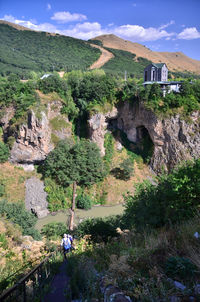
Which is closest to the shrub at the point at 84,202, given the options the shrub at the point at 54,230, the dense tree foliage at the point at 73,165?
the dense tree foliage at the point at 73,165

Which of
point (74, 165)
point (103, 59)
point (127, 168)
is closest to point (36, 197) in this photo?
point (74, 165)

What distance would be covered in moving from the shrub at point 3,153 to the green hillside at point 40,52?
30321 mm

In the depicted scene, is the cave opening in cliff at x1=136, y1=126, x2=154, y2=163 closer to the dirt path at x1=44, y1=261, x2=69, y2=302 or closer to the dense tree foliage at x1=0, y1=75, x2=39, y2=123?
the dense tree foliage at x1=0, y1=75, x2=39, y2=123

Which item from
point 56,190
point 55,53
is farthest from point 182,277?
point 55,53

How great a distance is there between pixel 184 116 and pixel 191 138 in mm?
2535

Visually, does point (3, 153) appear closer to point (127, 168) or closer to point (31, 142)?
point (31, 142)

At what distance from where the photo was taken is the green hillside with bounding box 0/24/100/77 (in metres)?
49.6

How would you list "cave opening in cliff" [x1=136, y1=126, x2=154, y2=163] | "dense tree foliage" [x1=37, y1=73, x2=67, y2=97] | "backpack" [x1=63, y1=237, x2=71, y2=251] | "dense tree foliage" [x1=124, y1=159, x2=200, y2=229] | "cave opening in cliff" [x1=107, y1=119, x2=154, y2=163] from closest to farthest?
"backpack" [x1=63, y1=237, x2=71, y2=251] < "dense tree foliage" [x1=124, y1=159, x2=200, y2=229] < "cave opening in cliff" [x1=136, y1=126, x2=154, y2=163] < "cave opening in cliff" [x1=107, y1=119, x2=154, y2=163] < "dense tree foliage" [x1=37, y1=73, x2=67, y2=97]

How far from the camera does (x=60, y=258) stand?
21.5ft

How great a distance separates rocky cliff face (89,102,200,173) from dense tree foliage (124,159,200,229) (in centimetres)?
1073

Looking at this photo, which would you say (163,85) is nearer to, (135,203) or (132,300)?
(135,203)

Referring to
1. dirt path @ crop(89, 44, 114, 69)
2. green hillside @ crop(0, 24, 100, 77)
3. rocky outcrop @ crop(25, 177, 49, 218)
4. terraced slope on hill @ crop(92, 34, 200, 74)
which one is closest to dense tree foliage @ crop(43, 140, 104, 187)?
rocky outcrop @ crop(25, 177, 49, 218)

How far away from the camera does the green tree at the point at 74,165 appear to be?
19.9 meters

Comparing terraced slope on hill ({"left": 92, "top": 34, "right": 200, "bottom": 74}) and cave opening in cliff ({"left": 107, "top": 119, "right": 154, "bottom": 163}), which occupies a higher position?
terraced slope on hill ({"left": 92, "top": 34, "right": 200, "bottom": 74})
